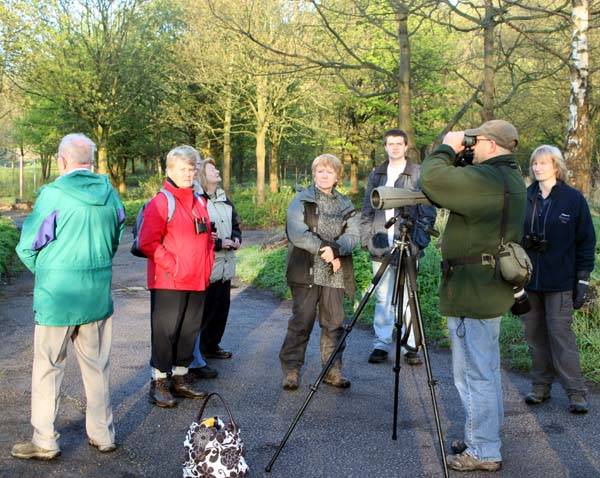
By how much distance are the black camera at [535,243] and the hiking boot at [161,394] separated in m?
3.17

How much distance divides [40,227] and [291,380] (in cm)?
265

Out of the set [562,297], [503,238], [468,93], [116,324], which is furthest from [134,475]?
[468,93]

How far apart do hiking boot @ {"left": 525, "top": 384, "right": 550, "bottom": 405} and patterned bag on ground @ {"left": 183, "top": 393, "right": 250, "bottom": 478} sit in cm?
278

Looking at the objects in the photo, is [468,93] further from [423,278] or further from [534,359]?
[534,359]

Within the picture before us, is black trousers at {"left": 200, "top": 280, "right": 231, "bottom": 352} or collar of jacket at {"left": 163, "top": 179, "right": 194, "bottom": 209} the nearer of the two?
collar of jacket at {"left": 163, "top": 179, "right": 194, "bottom": 209}

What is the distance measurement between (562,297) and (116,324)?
17.5 ft

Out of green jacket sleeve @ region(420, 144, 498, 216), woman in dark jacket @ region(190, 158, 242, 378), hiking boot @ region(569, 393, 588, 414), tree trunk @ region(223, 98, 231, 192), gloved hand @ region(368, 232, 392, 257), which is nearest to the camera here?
green jacket sleeve @ region(420, 144, 498, 216)

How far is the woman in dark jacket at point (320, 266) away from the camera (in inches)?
230

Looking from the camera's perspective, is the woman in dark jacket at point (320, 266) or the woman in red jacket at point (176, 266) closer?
the woman in red jacket at point (176, 266)

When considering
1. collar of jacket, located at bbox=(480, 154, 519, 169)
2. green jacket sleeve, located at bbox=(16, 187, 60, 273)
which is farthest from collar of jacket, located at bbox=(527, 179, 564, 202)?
green jacket sleeve, located at bbox=(16, 187, 60, 273)

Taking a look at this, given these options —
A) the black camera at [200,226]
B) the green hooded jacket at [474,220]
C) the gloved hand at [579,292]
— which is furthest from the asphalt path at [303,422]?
the black camera at [200,226]

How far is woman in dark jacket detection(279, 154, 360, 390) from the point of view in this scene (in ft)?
19.1

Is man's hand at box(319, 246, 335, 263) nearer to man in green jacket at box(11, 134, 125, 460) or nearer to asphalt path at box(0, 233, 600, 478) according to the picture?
asphalt path at box(0, 233, 600, 478)

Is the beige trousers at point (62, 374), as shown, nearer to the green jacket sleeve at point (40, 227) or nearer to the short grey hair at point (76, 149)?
the green jacket sleeve at point (40, 227)
